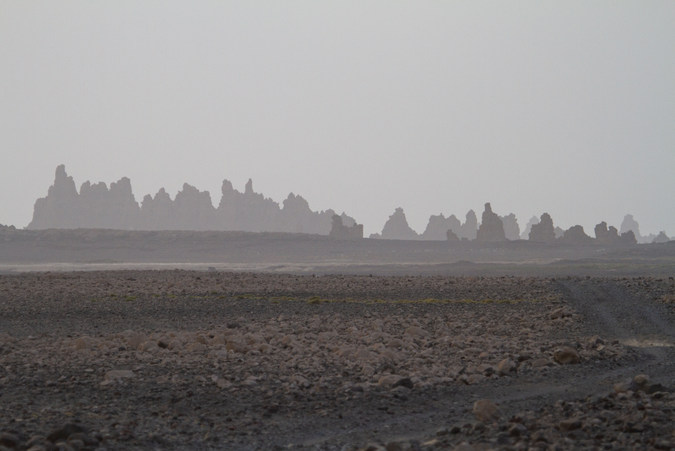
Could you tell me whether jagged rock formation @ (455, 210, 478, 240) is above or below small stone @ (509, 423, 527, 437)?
above

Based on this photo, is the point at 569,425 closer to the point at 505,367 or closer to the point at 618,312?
the point at 505,367

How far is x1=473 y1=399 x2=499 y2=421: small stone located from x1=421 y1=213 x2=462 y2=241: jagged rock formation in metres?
166

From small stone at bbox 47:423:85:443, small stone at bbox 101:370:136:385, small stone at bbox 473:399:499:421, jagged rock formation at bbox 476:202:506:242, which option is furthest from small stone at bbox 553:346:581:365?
jagged rock formation at bbox 476:202:506:242

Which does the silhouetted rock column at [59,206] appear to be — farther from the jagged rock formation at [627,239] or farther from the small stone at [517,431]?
the small stone at [517,431]

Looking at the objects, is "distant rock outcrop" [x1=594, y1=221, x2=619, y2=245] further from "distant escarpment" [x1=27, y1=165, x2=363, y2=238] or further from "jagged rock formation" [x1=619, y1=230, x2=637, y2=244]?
→ "distant escarpment" [x1=27, y1=165, x2=363, y2=238]

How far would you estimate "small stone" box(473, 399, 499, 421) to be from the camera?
9961mm

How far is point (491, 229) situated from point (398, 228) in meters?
57.6

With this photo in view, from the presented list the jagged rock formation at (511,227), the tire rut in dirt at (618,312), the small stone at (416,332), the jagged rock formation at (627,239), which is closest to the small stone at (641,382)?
the small stone at (416,332)

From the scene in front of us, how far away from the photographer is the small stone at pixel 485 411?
9961 millimetres

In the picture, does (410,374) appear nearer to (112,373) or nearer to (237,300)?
(112,373)

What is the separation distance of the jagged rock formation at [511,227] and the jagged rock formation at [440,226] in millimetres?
16320

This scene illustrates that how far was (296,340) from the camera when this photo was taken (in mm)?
17078

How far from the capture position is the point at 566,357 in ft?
49.6

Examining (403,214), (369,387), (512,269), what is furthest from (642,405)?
(403,214)
